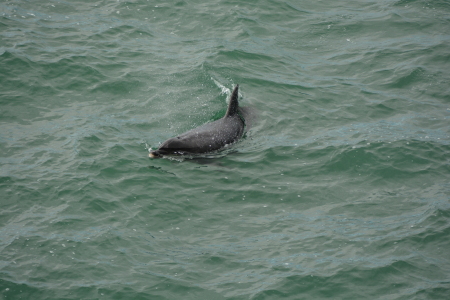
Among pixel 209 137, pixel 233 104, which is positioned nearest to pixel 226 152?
pixel 209 137

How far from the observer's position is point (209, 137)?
1348cm

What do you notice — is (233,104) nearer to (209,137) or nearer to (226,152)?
(209,137)

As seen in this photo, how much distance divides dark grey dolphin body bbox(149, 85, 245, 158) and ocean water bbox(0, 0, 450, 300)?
0.33m

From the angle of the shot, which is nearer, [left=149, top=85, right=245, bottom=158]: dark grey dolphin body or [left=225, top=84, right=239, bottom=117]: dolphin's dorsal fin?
[left=149, top=85, right=245, bottom=158]: dark grey dolphin body

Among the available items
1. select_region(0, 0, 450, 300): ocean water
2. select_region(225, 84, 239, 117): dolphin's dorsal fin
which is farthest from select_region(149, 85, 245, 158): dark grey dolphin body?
select_region(0, 0, 450, 300): ocean water

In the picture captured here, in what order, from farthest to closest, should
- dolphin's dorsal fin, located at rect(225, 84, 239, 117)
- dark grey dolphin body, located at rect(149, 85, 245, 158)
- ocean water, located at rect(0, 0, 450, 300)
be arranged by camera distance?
1. dolphin's dorsal fin, located at rect(225, 84, 239, 117)
2. dark grey dolphin body, located at rect(149, 85, 245, 158)
3. ocean water, located at rect(0, 0, 450, 300)

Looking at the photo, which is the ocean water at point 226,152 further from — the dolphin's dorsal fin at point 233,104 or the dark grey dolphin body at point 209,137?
the dolphin's dorsal fin at point 233,104

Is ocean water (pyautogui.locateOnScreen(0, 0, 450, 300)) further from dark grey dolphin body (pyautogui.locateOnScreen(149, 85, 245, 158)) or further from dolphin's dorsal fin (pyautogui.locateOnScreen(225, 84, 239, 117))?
dolphin's dorsal fin (pyautogui.locateOnScreen(225, 84, 239, 117))

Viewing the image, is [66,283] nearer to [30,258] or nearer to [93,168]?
[30,258]

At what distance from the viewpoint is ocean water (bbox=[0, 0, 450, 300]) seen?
10.0 meters

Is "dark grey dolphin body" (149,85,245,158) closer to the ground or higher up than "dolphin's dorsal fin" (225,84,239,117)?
closer to the ground

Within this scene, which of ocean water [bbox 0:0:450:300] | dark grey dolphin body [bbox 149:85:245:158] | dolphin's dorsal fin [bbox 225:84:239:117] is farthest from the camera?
dolphin's dorsal fin [bbox 225:84:239:117]

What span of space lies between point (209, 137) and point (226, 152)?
1.92ft

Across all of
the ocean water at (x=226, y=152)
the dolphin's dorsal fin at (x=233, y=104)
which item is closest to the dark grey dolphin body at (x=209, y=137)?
the dolphin's dorsal fin at (x=233, y=104)
